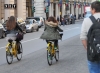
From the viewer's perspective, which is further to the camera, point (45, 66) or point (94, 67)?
point (45, 66)

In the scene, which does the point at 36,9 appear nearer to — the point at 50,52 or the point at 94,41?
the point at 50,52

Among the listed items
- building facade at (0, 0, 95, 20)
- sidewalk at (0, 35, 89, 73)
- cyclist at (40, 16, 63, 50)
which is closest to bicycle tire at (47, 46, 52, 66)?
sidewalk at (0, 35, 89, 73)

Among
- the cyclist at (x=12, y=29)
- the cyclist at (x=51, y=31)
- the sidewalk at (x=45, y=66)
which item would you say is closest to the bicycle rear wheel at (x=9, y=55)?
the sidewalk at (x=45, y=66)

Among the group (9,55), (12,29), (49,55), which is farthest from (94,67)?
(12,29)

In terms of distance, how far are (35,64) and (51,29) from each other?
1324 mm

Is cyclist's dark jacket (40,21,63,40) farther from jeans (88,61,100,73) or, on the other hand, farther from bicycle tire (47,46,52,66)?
jeans (88,61,100,73)

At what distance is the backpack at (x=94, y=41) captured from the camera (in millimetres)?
5102

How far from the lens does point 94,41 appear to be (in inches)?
202

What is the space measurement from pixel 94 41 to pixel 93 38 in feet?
0.20

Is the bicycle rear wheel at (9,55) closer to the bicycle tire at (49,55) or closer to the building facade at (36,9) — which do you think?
the bicycle tire at (49,55)

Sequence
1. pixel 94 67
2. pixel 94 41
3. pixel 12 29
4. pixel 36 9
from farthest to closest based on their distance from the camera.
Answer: pixel 36 9
pixel 12 29
pixel 94 67
pixel 94 41

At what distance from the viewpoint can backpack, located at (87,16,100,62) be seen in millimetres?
5102

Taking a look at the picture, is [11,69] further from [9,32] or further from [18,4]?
[18,4]

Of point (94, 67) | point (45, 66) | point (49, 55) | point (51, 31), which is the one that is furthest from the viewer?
point (51, 31)
